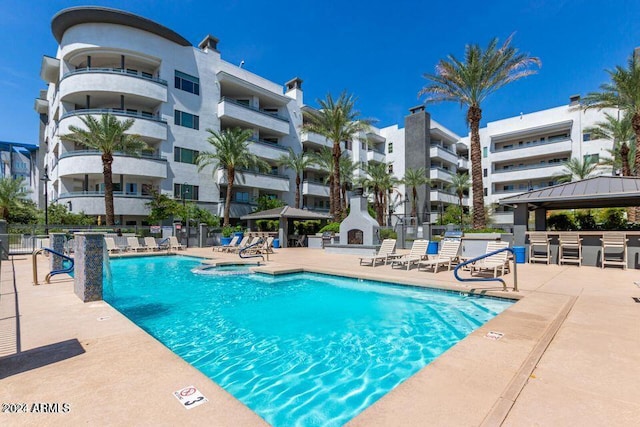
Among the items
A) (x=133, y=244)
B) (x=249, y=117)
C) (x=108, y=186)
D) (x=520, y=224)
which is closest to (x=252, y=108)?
(x=249, y=117)

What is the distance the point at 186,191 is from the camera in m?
30.2

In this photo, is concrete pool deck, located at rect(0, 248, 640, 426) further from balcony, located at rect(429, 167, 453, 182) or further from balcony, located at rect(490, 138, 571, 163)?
balcony, located at rect(490, 138, 571, 163)

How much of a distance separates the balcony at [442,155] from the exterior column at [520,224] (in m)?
31.2

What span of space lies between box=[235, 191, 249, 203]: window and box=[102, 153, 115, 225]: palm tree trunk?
1153 cm

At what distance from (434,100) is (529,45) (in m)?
5.67

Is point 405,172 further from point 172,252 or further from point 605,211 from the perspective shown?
point 172,252

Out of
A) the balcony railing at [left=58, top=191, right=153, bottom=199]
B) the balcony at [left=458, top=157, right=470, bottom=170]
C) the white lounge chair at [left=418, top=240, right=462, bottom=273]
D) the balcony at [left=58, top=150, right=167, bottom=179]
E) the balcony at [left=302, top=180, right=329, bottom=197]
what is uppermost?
the balcony at [left=458, top=157, right=470, bottom=170]

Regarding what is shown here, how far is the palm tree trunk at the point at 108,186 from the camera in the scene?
24336mm

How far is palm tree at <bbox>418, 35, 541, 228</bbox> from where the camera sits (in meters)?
18.9

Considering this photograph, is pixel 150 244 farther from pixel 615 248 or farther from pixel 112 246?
pixel 615 248

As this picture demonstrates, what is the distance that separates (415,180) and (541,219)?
25341mm

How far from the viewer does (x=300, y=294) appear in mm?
9328

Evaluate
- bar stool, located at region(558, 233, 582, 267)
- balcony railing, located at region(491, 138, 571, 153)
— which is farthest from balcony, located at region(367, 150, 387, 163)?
bar stool, located at region(558, 233, 582, 267)

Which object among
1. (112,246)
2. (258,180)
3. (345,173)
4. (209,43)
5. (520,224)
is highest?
(209,43)
